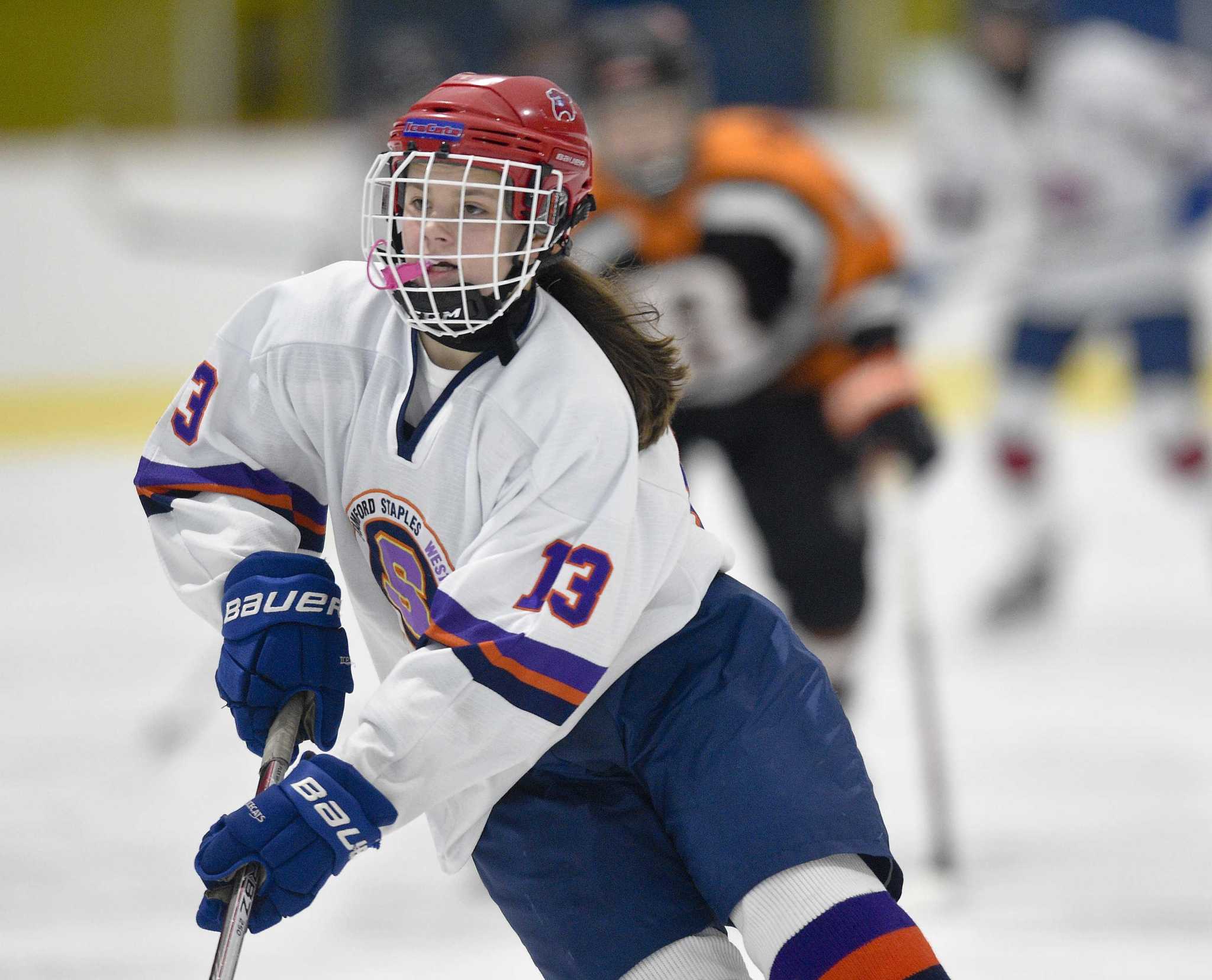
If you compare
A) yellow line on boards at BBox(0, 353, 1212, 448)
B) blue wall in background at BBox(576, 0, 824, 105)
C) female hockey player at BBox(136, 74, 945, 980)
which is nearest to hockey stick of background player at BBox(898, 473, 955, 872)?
female hockey player at BBox(136, 74, 945, 980)

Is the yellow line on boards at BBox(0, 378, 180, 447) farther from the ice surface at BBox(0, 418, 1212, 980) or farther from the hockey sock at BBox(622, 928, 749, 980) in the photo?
the hockey sock at BBox(622, 928, 749, 980)

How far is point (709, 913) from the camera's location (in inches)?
55.1

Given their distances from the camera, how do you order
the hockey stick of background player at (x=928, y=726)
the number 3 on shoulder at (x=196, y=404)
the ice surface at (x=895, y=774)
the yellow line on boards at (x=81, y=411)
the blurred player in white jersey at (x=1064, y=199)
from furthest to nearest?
the yellow line on boards at (x=81, y=411)
the blurred player in white jersey at (x=1064, y=199)
the hockey stick of background player at (x=928, y=726)
the ice surface at (x=895, y=774)
the number 3 on shoulder at (x=196, y=404)

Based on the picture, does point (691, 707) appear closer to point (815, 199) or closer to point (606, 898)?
point (606, 898)

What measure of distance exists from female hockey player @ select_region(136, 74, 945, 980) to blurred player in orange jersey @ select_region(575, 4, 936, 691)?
1149mm

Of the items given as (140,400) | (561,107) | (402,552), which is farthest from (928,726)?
(140,400)

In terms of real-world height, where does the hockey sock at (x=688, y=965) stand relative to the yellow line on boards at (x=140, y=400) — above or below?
above

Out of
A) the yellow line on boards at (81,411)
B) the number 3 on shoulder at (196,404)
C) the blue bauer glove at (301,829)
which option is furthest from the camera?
the yellow line on boards at (81,411)

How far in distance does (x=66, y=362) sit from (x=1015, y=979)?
214 inches

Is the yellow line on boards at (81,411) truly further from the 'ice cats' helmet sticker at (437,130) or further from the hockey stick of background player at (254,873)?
the 'ice cats' helmet sticker at (437,130)

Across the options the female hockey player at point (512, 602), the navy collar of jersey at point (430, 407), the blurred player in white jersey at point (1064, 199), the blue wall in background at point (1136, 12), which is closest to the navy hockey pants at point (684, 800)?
the female hockey player at point (512, 602)

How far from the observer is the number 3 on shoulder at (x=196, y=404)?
145cm

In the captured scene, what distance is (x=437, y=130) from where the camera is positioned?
1.28m

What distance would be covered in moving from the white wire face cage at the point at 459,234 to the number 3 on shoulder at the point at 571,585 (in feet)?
0.65
